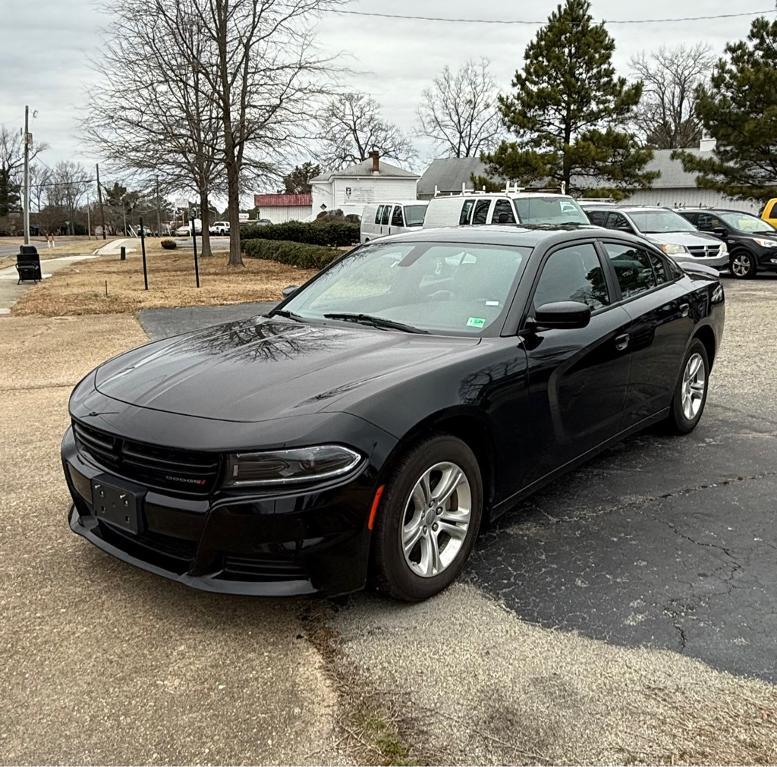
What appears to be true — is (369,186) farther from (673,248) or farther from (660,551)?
(660,551)

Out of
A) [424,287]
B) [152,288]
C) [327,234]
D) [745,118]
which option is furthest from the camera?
[327,234]

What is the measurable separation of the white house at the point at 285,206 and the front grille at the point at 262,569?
225ft

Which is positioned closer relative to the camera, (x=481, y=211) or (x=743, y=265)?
(x=481, y=211)

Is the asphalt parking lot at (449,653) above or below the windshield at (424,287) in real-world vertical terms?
below

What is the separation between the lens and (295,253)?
23.3 meters

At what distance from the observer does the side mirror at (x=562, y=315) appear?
3547 millimetres

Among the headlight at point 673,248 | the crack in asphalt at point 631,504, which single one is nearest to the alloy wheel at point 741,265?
the headlight at point 673,248

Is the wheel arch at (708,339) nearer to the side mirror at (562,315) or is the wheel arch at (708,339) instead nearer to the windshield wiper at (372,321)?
the side mirror at (562,315)

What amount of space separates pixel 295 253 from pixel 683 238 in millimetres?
12018

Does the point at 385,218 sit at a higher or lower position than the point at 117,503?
higher

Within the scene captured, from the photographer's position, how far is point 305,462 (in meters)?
2.67

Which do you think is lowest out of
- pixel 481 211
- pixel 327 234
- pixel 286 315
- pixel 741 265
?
pixel 741 265

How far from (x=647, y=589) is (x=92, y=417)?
8.06ft

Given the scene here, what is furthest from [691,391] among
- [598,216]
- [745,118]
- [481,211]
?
[745,118]
